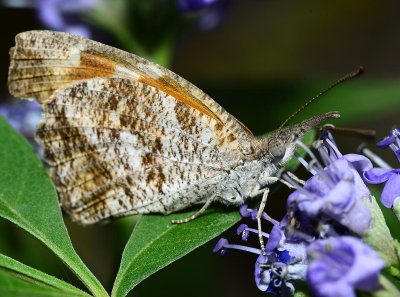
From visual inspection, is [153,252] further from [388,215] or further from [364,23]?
[364,23]

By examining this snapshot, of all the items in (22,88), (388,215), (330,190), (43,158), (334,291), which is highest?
(22,88)

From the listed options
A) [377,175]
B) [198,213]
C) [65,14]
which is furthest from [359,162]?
[65,14]

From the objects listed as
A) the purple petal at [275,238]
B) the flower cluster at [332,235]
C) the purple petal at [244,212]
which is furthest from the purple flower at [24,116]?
the purple petal at [275,238]

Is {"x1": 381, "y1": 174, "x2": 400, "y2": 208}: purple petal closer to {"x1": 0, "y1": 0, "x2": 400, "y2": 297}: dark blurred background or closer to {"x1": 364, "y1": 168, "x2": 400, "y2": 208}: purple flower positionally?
{"x1": 364, "y1": 168, "x2": 400, "y2": 208}: purple flower

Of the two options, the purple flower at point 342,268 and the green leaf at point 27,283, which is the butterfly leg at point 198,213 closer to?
the green leaf at point 27,283

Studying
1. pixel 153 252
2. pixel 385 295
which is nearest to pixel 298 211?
pixel 385 295

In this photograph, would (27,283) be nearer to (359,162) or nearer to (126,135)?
(359,162)

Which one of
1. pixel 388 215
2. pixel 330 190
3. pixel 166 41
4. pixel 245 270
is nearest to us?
pixel 330 190

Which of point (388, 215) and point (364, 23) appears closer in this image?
point (388, 215)

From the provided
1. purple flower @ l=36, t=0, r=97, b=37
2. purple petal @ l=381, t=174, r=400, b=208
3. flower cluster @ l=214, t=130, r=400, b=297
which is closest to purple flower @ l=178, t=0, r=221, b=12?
purple flower @ l=36, t=0, r=97, b=37
